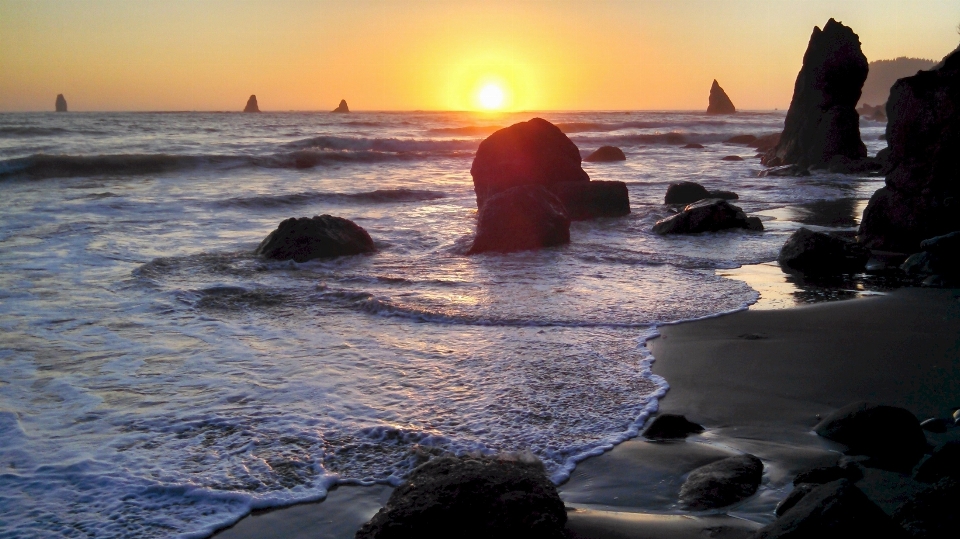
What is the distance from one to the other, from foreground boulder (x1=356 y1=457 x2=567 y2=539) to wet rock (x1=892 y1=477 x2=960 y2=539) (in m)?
1.07

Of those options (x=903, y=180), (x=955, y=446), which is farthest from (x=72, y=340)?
(x=903, y=180)

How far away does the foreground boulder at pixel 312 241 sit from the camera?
804 cm

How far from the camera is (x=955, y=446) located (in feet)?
9.60

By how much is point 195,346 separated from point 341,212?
810 cm

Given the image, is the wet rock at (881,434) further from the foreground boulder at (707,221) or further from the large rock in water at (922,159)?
the foreground boulder at (707,221)

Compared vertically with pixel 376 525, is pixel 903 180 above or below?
above

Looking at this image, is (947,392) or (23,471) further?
(947,392)

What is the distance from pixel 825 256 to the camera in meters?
7.20

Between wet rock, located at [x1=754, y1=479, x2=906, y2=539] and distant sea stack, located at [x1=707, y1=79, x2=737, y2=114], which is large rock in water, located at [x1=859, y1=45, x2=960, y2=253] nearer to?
wet rock, located at [x1=754, y1=479, x2=906, y2=539]

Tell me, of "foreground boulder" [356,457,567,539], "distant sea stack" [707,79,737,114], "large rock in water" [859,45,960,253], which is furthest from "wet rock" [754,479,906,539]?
"distant sea stack" [707,79,737,114]

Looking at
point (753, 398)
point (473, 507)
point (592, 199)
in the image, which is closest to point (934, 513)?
point (473, 507)

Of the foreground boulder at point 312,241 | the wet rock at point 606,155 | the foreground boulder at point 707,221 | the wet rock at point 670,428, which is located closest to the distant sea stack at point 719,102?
the wet rock at point 606,155

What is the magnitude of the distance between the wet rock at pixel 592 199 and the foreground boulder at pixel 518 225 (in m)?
2.57

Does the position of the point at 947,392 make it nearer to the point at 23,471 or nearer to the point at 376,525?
the point at 376,525
